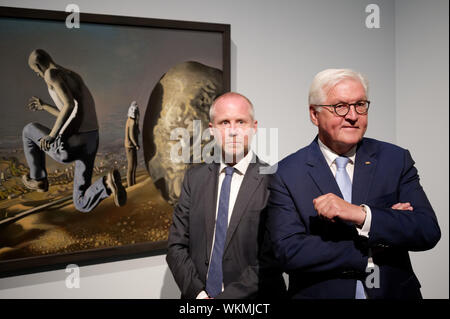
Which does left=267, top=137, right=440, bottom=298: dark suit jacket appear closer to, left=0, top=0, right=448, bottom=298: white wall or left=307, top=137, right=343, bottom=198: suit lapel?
left=307, top=137, right=343, bottom=198: suit lapel

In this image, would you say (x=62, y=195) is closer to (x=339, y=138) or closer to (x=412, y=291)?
(x=339, y=138)

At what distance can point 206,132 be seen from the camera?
7.89 feet

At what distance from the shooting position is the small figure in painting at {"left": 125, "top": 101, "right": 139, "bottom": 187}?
88.0 inches

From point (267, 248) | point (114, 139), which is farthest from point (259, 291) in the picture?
point (114, 139)

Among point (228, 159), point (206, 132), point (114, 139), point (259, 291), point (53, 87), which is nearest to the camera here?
point (259, 291)

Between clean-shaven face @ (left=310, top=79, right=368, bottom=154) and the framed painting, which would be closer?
clean-shaven face @ (left=310, top=79, right=368, bottom=154)

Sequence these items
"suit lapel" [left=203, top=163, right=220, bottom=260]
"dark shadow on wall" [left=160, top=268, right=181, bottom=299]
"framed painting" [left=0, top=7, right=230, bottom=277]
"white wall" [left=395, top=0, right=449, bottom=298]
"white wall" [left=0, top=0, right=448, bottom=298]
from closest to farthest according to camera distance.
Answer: "suit lapel" [left=203, top=163, right=220, bottom=260], "framed painting" [left=0, top=7, right=230, bottom=277], "white wall" [left=0, top=0, right=448, bottom=298], "dark shadow on wall" [left=160, top=268, right=181, bottom=299], "white wall" [left=395, top=0, right=449, bottom=298]

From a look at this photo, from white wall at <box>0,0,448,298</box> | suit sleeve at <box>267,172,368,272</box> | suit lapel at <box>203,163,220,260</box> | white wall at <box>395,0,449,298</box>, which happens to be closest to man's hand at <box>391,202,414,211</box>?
suit sleeve at <box>267,172,368,272</box>

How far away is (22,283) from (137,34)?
1.75 m

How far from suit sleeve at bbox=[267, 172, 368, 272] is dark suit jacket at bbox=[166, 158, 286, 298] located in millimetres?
285

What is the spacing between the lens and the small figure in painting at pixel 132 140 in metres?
2.23

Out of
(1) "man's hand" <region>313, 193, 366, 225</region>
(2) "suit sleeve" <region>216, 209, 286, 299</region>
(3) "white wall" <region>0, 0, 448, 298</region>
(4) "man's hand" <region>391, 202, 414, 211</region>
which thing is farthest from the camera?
(3) "white wall" <region>0, 0, 448, 298</region>

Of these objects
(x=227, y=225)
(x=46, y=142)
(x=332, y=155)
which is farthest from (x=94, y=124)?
(x=332, y=155)

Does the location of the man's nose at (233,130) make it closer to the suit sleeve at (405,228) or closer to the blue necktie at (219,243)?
the blue necktie at (219,243)
